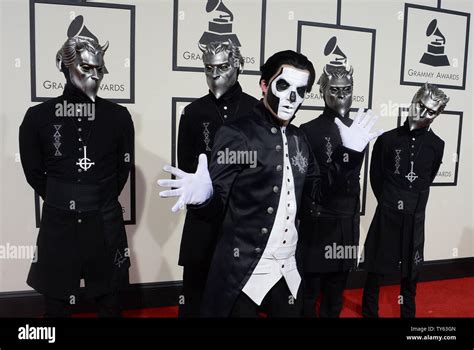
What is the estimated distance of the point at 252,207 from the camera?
1.60m

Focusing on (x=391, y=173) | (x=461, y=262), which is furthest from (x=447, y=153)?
(x=391, y=173)

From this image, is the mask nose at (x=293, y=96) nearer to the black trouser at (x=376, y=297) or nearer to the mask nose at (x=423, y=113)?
the mask nose at (x=423, y=113)

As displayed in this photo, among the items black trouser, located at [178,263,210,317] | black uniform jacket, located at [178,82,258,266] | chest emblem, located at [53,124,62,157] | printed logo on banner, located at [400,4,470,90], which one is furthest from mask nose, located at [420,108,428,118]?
chest emblem, located at [53,124,62,157]

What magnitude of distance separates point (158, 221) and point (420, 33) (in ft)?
7.92

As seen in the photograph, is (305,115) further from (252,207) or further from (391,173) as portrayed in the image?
(252,207)

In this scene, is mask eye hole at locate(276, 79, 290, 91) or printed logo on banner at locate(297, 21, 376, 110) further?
printed logo on banner at locate(297, 21, 376, 110)

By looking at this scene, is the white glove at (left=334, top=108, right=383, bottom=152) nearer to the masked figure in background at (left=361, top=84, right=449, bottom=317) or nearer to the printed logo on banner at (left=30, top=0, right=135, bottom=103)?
the masked figure in background at (left=361, top=84, right=449, bottom=317)

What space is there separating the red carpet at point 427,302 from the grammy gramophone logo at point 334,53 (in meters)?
1.74

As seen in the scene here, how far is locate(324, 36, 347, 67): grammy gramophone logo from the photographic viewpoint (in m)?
3.02

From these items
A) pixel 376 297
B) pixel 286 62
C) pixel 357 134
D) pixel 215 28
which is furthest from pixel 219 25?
pixel 376 297

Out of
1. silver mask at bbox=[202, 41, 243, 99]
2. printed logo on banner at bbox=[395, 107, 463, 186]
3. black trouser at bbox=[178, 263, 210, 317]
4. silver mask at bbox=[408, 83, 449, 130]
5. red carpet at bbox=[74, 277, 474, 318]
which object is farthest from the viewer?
printed logo on banner at bbox=[395, 107, 463, 186]

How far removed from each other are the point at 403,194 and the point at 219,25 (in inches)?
62.6

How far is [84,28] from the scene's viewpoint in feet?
8.52

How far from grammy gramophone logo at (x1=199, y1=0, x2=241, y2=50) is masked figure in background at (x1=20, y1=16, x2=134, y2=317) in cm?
90
